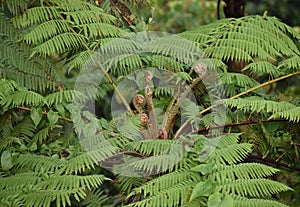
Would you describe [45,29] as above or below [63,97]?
above

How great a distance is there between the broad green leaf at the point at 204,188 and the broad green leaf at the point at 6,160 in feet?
1.77

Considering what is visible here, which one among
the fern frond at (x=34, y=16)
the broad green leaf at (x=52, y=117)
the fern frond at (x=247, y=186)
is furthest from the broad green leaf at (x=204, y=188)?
the fern frond at (x=34, y=16)

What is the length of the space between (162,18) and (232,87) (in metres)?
2.96

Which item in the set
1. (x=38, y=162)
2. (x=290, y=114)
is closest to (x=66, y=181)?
(x=38, y=162)

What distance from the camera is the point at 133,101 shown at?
169 centimetres

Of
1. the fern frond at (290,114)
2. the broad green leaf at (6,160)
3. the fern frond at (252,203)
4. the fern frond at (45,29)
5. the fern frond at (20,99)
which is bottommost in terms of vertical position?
the broad green leaf at (6,160)

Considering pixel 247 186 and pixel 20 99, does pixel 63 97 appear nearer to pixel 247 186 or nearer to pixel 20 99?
pixel 20 99

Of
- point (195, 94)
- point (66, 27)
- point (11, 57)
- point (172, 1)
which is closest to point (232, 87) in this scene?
point (195, 94)

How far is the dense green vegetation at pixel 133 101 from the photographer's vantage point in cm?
150

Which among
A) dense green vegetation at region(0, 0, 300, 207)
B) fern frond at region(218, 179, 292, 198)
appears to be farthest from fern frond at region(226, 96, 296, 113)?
fern frond at region(218, 179, 292, 198)

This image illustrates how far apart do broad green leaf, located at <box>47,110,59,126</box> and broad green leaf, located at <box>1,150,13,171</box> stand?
14 cm

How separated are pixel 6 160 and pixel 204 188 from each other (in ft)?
1.87

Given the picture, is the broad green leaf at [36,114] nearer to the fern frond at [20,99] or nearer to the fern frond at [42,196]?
the fern frond at [20,99]

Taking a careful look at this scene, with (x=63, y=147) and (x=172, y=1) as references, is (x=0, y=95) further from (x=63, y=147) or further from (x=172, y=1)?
(x=172, y=1)
